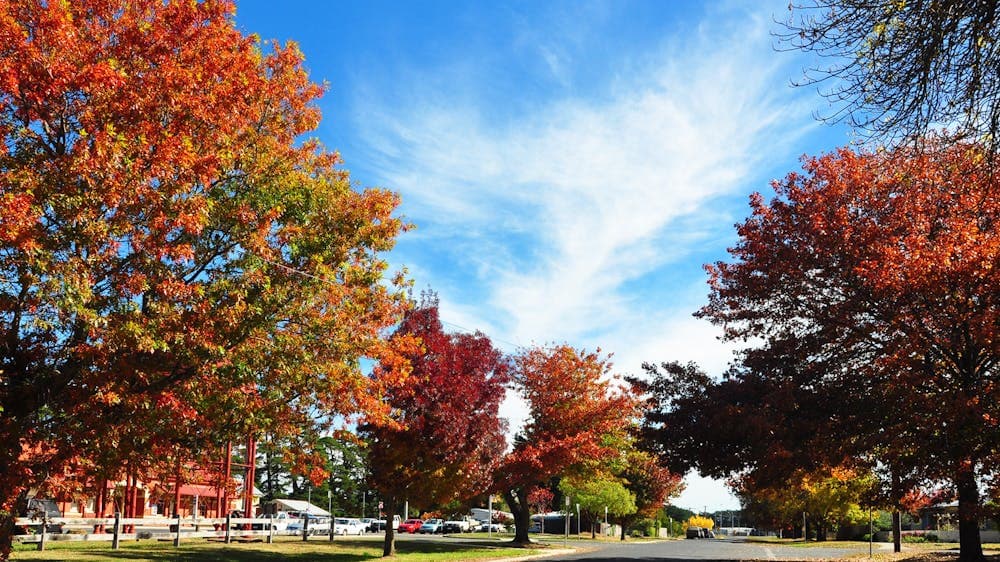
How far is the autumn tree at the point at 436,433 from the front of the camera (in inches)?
948

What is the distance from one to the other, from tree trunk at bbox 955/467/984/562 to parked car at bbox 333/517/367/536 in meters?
38.7

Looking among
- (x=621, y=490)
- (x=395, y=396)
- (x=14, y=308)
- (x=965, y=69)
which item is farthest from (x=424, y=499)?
(x=621, y=490)

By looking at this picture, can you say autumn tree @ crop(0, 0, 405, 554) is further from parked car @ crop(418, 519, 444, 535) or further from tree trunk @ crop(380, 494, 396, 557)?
parked car @ crop(418, 519, 444, 535)

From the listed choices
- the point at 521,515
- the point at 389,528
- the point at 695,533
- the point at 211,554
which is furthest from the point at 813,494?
the point at 695,533

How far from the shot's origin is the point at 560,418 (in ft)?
121

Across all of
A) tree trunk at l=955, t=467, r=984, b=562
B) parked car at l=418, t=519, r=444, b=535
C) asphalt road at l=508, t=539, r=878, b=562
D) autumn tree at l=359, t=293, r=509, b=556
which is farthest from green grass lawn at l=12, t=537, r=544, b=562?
parked car at l=418, t=519, r=444, b=535

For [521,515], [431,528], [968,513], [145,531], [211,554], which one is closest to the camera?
[968,513]

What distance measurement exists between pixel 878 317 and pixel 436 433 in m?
12.7

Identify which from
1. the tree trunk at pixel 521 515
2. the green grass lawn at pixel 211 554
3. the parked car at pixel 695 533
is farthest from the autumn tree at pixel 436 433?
the parked car at pixel 695 533

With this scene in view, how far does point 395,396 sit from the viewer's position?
24.4 metres

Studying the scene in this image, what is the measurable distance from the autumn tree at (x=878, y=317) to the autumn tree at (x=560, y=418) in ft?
46.4

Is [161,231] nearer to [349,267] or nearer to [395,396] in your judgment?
[349,267]

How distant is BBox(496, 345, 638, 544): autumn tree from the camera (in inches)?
1357

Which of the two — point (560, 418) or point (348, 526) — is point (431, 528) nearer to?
point (348, 526)
